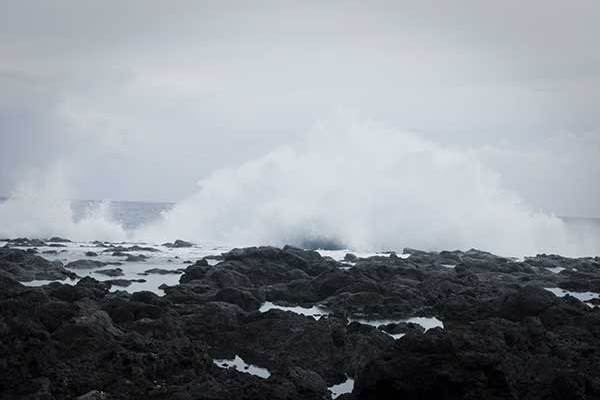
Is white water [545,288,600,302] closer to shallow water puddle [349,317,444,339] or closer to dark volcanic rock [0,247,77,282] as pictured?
shallow water puddle [349,317,444,339]

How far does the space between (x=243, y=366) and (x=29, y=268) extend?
17.7 m

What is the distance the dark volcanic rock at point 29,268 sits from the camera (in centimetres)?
2534

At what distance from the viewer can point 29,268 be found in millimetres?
26750

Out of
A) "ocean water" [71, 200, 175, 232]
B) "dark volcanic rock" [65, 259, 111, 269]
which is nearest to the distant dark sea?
"ocean water" [71, 200, 175, 232]

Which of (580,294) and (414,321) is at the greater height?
(414,321)

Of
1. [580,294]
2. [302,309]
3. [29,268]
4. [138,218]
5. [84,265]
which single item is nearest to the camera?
[302,309]

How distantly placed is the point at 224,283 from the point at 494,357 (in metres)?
14.9

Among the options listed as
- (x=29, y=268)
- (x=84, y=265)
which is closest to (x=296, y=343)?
(x=29, y=268)

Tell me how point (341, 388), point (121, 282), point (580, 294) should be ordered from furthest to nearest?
point (580, 294) < point (121, 282) < point (341, 388)

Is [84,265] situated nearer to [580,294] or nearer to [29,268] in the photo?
[29,268]

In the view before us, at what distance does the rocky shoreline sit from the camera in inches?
386

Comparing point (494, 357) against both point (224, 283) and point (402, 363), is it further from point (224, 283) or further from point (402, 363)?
point (224, 283)

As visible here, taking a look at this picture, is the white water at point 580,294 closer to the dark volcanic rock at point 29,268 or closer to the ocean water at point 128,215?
the dark volcanic rock at point 29,268

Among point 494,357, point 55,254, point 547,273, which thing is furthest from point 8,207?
point 494,357
